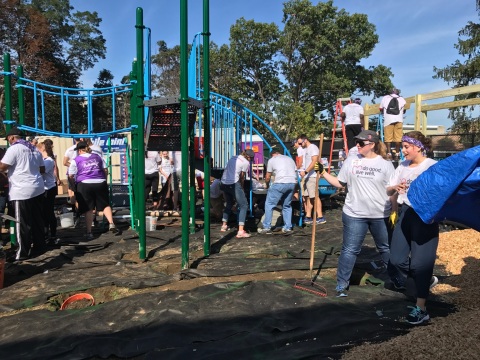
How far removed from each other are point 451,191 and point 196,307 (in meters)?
2.42

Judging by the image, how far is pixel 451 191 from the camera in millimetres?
3383

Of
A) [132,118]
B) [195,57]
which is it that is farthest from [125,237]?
[195,57]

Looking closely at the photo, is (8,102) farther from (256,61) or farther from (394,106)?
(256,61)

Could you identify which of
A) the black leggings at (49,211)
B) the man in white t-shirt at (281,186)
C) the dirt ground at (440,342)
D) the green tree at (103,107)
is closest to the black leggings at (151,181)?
the black leggings at (49,211)

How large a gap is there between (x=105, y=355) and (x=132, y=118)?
Result: 15.4ft

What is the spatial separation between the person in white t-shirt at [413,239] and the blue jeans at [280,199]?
3401 millimetres

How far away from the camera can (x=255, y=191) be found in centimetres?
912

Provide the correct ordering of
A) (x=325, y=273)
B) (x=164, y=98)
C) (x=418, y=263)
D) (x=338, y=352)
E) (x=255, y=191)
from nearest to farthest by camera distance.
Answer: (x=338, y=352), (x=418, y=263), (x=325, y=273), (x=164, y=98), (x=255, y=191)

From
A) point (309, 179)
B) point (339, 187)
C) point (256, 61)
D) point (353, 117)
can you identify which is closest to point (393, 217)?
point (339, 187)

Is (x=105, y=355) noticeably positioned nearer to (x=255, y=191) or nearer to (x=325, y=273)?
(x=325, y=273)

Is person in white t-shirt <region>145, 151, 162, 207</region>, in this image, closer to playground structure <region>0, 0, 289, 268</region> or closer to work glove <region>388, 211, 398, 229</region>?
playground structure <region>0, 0, 289, 268</region>

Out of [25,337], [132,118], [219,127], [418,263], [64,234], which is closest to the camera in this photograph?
[25,337]

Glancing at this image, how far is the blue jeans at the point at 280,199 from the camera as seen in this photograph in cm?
760

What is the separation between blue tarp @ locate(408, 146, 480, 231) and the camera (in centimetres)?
333
